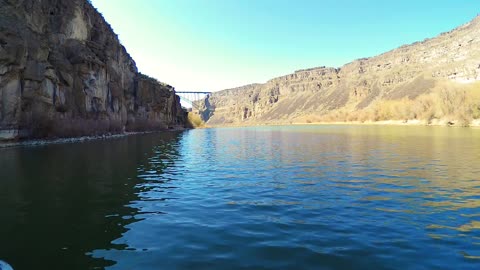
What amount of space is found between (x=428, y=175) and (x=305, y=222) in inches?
493

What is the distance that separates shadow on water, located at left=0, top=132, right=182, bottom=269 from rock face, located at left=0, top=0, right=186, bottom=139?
28.1 metres

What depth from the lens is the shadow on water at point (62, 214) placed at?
8.19m

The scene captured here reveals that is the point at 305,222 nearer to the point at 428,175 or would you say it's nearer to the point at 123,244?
the point at 123,244

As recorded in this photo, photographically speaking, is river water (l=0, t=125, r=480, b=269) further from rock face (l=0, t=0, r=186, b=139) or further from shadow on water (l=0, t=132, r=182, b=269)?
rock face (l=0, t=0, r=186, b=139)

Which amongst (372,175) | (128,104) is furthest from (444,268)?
(128,104)

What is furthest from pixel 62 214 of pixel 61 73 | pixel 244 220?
pixel 61 73

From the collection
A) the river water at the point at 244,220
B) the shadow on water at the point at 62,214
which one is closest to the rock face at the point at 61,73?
the shadow on water at the point at 62,214

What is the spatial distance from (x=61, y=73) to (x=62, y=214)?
185 feet

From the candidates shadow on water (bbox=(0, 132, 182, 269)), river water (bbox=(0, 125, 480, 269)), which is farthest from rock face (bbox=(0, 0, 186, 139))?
river water (bbox=(0, 125, 480, 269))

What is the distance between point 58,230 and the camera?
33.5ft

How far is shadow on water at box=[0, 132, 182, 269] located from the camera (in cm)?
819

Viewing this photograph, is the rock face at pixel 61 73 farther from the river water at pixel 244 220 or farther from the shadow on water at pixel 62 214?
the river water at pixel 244 220

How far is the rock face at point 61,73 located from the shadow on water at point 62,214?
2805 centimetres

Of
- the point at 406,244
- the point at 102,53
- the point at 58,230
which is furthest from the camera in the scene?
the point at 102,53
